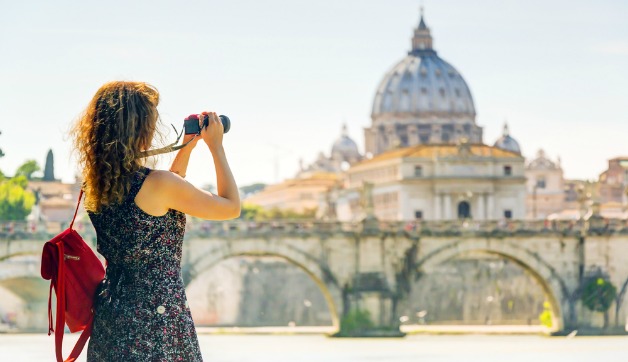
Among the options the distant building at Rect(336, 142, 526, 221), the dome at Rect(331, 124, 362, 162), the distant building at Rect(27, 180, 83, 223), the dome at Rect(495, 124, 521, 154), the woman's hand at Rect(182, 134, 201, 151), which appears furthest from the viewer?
the dome at Rect(331, 124, 362, 162)

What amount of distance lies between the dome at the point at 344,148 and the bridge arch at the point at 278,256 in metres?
106

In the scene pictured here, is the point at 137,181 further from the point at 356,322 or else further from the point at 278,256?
the point at 278,256

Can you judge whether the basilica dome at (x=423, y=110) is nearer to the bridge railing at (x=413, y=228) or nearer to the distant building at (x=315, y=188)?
the distant building at (x=315, y=188)

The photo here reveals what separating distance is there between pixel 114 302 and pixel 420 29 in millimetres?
151467

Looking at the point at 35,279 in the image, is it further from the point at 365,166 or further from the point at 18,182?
the point at 365,166

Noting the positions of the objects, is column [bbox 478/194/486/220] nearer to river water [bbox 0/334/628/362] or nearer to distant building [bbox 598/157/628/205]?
distant building [bbox 598/157/628/205]

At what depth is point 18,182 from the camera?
8512cm

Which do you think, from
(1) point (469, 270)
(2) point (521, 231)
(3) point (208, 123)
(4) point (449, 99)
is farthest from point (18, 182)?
(3) point (208, 123)

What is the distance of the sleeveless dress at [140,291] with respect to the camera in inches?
221

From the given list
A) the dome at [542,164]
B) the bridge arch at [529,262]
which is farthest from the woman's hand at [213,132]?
the dome at [542,164]

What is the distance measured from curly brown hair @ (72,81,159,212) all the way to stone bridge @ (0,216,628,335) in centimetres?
5496

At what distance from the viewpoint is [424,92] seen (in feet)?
484

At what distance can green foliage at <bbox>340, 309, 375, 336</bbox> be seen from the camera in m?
60.0

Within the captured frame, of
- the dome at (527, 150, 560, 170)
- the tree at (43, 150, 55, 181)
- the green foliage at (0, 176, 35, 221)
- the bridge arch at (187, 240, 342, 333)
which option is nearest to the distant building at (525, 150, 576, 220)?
the dome at (527, 150, 560, 170)
